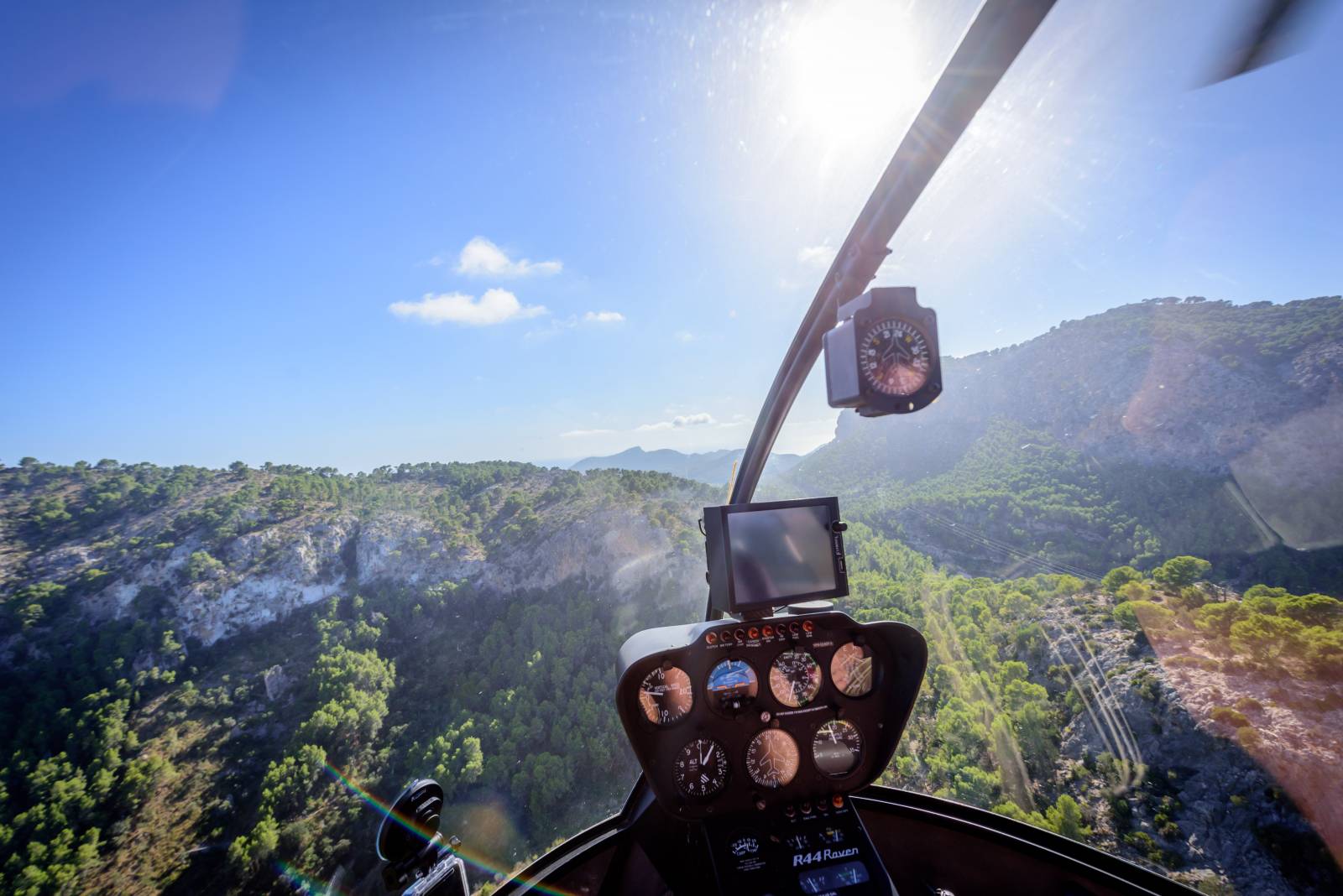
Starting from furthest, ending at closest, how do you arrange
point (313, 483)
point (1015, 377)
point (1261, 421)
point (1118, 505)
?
point (313, 483) < point (1015, 377) < point (1118, 505) < point (1261, 421)

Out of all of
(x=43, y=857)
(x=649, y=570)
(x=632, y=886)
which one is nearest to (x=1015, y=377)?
(x=632, y=886)

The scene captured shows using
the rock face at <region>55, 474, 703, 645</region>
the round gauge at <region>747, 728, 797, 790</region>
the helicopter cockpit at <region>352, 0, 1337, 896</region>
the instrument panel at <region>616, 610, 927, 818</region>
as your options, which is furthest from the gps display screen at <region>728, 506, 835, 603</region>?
the rock face at <region>55, 474, 703, 645</region>

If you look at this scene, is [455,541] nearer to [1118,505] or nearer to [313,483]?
[313,483]

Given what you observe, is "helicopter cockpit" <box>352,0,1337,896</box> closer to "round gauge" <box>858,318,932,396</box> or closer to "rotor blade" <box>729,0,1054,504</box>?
"rotor blade" <box>729,0,1054,504</box>

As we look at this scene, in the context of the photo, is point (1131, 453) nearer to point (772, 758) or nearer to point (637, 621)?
point (772, 758)

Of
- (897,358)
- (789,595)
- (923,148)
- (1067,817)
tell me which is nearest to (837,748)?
(789,595)

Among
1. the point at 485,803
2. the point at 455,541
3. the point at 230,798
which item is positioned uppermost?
the point at 455,541
